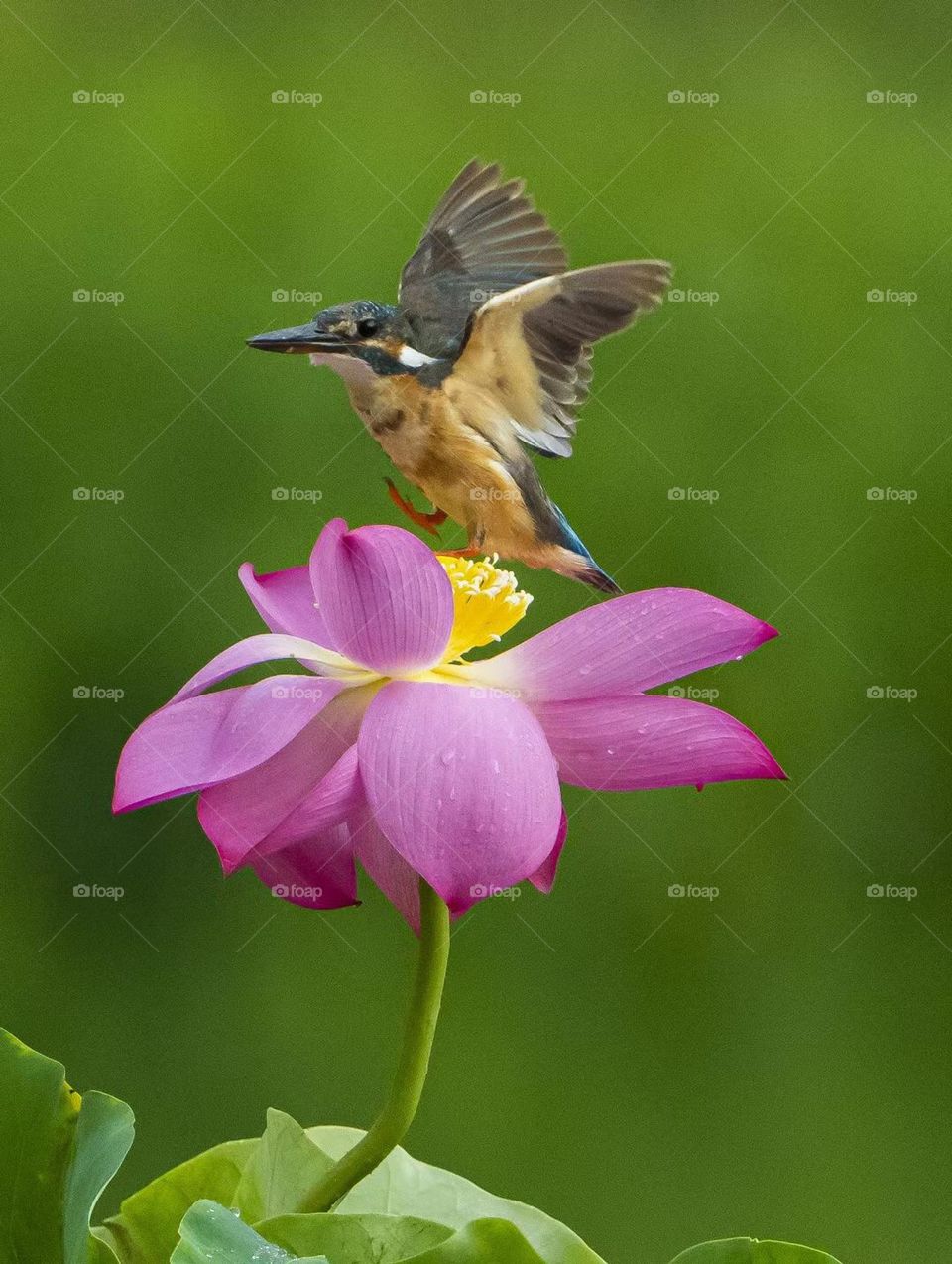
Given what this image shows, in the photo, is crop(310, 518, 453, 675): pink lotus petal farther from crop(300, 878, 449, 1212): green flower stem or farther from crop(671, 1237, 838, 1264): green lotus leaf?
crop(671, 1237, 838, 1264): green lotus leaf

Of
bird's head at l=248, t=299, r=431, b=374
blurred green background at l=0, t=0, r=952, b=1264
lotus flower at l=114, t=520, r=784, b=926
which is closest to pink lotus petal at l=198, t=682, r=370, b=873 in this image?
lotus flower at l=114, t=520, r=784, b=926

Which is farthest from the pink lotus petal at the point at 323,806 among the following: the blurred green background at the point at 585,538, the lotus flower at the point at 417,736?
the blurred green background at the point at 585,538

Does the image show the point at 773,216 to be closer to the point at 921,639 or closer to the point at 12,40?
the point at 921,639

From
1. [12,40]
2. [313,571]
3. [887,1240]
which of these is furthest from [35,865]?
[313,571]

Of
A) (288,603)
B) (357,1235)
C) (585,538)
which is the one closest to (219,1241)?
(357,1235)

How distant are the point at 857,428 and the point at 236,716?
1049mm

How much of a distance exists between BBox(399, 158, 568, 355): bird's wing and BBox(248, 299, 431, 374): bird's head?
2.3 inches

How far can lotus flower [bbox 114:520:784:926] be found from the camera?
0.89ft

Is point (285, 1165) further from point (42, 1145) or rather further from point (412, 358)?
point (412, 358)

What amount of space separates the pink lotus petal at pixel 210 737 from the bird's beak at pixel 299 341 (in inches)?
3.2

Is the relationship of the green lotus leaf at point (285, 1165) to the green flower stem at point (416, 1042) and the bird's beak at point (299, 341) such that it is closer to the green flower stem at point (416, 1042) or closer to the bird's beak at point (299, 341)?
the green flower stem at point (416, 1042)

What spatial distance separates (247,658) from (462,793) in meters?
0.06

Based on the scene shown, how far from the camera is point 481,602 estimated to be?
36 cm

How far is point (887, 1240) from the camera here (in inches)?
50.6
